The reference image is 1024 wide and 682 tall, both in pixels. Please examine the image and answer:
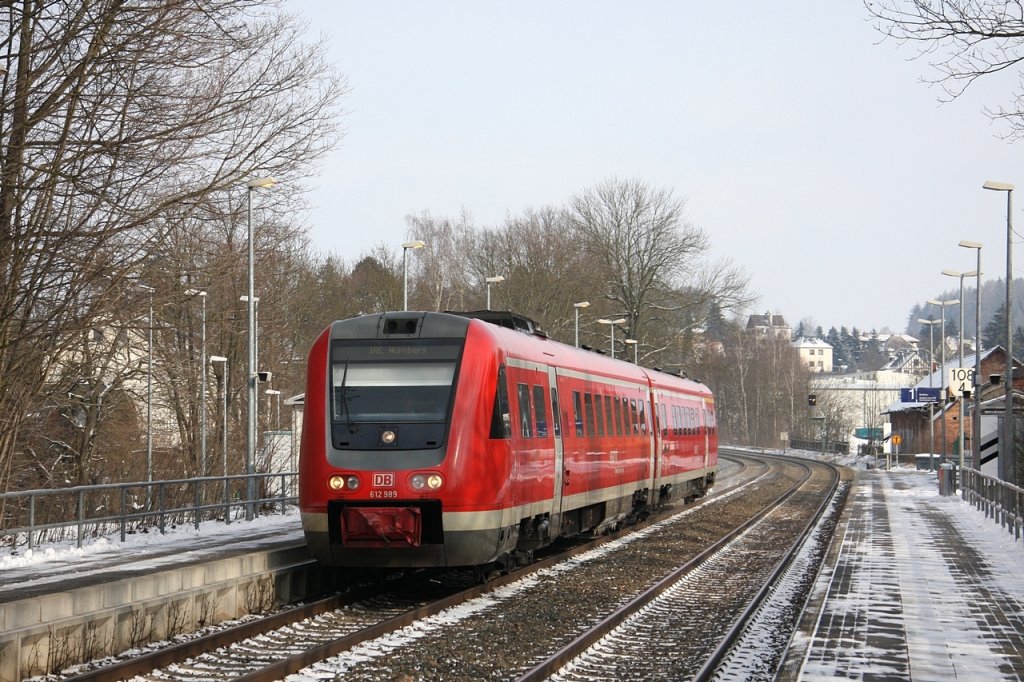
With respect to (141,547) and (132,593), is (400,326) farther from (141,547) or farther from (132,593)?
(141,547)

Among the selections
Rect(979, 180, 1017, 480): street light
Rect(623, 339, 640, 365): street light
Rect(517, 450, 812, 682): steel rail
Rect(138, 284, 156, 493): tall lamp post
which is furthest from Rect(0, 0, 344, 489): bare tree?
Rect(623, 339, 640, 365): street light

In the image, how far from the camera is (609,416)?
2178 cm

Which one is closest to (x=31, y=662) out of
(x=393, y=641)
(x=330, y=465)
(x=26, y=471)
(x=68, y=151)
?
(x=393, y=641)

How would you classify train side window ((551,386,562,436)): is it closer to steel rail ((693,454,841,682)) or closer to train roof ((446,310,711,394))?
train roof ((446,310,711,394))

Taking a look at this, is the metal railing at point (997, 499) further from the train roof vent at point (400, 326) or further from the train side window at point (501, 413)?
the train roof vent at point (400, 326)

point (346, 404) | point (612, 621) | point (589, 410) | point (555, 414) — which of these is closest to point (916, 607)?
point (612, 621)

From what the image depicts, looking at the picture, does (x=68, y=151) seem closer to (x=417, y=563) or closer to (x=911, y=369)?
(x=417, y=563)

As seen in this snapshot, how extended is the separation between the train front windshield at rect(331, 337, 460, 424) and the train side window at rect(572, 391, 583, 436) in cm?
465

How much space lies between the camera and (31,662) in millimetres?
10227

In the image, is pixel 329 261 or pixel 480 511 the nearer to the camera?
pixel 480 511

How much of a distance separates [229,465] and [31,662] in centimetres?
2832

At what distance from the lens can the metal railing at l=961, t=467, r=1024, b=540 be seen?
70.9 ft

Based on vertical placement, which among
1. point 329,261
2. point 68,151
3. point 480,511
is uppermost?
point 329,261

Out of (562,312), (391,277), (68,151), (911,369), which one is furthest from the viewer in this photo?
(911,369)
